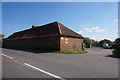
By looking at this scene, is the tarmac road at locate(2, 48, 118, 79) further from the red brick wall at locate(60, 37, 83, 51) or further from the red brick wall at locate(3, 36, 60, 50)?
the red brick wall at locate(3, 36, 60, 50)

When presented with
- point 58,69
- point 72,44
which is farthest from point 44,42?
point 58,69

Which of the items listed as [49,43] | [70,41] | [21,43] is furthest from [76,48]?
[21,43]

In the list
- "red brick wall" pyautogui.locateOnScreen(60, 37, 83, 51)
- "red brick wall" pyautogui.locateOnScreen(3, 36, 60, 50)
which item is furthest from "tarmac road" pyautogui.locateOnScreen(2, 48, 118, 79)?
"red brick wall" pyautogui.locateOnScreen(3, 36, 60, 50)

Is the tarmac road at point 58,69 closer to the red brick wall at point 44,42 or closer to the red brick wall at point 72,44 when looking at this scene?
the red brick wall at point 72,44

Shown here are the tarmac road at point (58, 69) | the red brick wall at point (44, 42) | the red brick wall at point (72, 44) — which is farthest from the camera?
the red brick wall at point (44, 42)

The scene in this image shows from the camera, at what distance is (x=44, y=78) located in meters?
3.73

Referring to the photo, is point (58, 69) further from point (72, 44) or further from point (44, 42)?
point (44, 42)

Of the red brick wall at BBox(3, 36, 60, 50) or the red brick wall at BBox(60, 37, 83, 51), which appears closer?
the red brick wall at BBox(60, 37, 83, 51)

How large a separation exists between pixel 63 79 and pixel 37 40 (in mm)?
17833

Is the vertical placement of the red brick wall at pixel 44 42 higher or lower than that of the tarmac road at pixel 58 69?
higher

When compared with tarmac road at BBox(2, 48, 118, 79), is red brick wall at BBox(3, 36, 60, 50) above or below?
above

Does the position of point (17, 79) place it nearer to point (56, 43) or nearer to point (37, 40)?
point (56, 43)

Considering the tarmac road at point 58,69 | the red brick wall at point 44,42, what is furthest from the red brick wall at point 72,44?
the tarmac road at point 58,69

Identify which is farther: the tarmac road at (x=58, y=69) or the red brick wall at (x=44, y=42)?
the red brick wall at (x=44, y=42)
